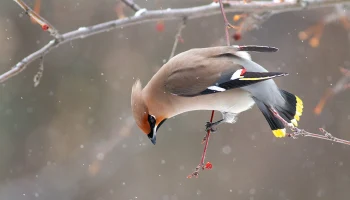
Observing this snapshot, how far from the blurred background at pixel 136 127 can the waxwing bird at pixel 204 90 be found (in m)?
4.08

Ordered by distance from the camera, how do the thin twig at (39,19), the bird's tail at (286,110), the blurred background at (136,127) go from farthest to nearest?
the blurred background at (136,127) → the bird's tail at (286,110) → the thin twig at (39,19)

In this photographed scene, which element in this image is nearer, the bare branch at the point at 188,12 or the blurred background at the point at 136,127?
the bare branch at the point at 188,12

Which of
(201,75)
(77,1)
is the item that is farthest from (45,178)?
(201,75)

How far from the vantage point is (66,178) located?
7223 mm

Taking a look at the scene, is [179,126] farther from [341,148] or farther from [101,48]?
[341,148]

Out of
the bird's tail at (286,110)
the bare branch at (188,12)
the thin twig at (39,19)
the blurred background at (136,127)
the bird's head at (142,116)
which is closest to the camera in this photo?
the thin twig at (39,19)

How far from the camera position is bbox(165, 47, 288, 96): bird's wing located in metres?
2.29

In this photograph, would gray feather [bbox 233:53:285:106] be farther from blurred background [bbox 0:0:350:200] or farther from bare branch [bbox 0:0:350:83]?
blurred background [bbox 0:0:350:200]

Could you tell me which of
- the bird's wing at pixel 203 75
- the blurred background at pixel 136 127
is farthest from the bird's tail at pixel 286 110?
the blurred background at pixel 136 127

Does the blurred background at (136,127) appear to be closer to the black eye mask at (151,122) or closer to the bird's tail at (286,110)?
the bird's tail at (286,110)

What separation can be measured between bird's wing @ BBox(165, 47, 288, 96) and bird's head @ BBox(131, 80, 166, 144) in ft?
0.51

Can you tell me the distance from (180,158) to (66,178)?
5.02ft

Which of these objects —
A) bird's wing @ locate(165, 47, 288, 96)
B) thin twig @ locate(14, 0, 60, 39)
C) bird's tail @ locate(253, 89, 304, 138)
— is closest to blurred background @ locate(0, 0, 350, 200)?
bird's tail @ locate(253, 89, 304, 138)

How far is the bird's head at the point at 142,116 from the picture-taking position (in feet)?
7.34
